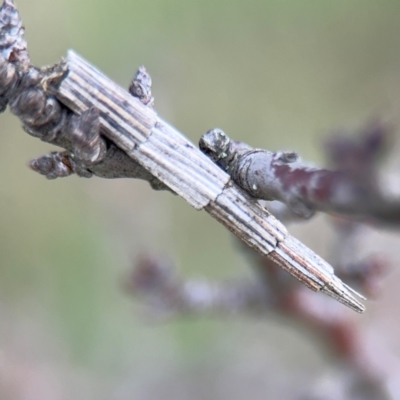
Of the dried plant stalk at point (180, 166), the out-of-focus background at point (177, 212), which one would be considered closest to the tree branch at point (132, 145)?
the dried plant stalk at point (180, 166)

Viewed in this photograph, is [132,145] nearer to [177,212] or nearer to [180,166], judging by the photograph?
[180,166]

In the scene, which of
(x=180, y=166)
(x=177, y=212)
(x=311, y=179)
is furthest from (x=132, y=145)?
(x=177, y=212)

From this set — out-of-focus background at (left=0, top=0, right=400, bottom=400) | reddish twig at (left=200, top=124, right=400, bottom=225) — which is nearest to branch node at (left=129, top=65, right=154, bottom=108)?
reddish twig at (left=200, top=124, right=400, bottom=225)

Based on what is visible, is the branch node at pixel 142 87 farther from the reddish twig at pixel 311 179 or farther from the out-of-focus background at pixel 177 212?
the out-of-focus background at pixel 177 212

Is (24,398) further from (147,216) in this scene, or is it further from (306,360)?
(306,360)

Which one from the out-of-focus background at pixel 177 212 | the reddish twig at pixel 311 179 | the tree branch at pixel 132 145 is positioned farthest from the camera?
the out-of-focus background at pixel 177 212

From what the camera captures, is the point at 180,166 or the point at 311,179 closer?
the point at 311,179

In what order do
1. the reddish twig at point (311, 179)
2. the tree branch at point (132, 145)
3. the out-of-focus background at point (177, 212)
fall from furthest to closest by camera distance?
the out-of-focus background at point (177, 212) < the tree branch at point (132, 145) < the reddish twig at point (311, 179)

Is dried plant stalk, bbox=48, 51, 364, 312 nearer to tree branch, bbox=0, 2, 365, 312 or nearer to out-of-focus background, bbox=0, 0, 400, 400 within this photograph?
tree branch, bbox=0, 2, 365, 312
